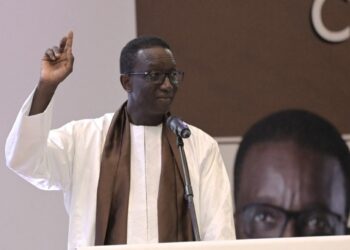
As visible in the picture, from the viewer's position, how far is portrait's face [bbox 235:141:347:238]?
4.22 m

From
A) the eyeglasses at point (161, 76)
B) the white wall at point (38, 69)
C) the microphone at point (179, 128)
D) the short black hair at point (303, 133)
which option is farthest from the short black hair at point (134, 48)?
the short black hair at point (303, 133)

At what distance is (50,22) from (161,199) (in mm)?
1603

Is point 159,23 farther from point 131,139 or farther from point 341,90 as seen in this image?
point 131,139

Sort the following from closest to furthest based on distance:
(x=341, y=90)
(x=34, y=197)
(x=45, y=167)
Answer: (x=45, y=167) → (x=34, y=197) → (x=341, y=90)

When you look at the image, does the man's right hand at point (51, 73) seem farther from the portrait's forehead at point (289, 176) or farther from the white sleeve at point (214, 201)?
the portrait's forehead at point (289, 176)

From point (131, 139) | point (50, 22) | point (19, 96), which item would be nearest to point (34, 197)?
point (19, 96)

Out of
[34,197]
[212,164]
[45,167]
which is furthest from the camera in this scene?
[34,197]

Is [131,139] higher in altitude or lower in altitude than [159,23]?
lower

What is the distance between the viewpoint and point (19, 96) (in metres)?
4.14

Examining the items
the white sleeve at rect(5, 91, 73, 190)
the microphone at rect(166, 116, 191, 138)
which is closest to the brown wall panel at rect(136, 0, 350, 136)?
the white sleeve at rect(5, 91, 73, 190)

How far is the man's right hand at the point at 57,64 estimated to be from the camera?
273cm

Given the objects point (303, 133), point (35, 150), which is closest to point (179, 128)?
point (35, 150)

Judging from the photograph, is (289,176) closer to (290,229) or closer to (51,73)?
(290,229)

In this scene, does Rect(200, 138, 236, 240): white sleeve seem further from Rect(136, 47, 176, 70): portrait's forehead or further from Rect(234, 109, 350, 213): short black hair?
Rect(234, 109, 350, 213): short black hair
